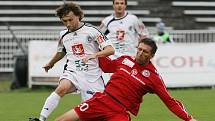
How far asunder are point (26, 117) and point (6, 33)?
1287 cm

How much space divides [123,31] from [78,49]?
458 cm

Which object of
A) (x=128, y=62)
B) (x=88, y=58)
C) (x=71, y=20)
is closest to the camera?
(x=128, y=62)

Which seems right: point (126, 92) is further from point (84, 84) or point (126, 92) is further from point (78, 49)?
point (78, 49)

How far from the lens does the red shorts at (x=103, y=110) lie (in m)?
8.45

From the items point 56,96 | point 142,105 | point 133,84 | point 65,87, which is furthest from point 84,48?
point 142,105

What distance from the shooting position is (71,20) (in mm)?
9992

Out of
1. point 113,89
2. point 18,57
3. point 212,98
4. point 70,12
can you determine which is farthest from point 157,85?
point 18,57

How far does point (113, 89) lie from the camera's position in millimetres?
8555

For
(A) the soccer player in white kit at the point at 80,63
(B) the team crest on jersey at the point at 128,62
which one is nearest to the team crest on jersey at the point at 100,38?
(A) the soccer player in white kit at the point at 80,63

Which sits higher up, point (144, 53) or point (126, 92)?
point (144, 53)

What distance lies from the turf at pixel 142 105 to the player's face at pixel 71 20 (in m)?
3.05

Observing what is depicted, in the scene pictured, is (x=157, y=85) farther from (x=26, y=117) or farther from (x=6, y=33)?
(x=6, y=33)

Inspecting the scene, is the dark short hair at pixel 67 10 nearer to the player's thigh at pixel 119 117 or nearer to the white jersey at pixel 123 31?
the player's thigh at pixel 119 117

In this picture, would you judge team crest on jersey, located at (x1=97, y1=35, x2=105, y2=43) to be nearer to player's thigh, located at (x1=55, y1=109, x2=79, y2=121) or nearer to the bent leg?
the bent leg
